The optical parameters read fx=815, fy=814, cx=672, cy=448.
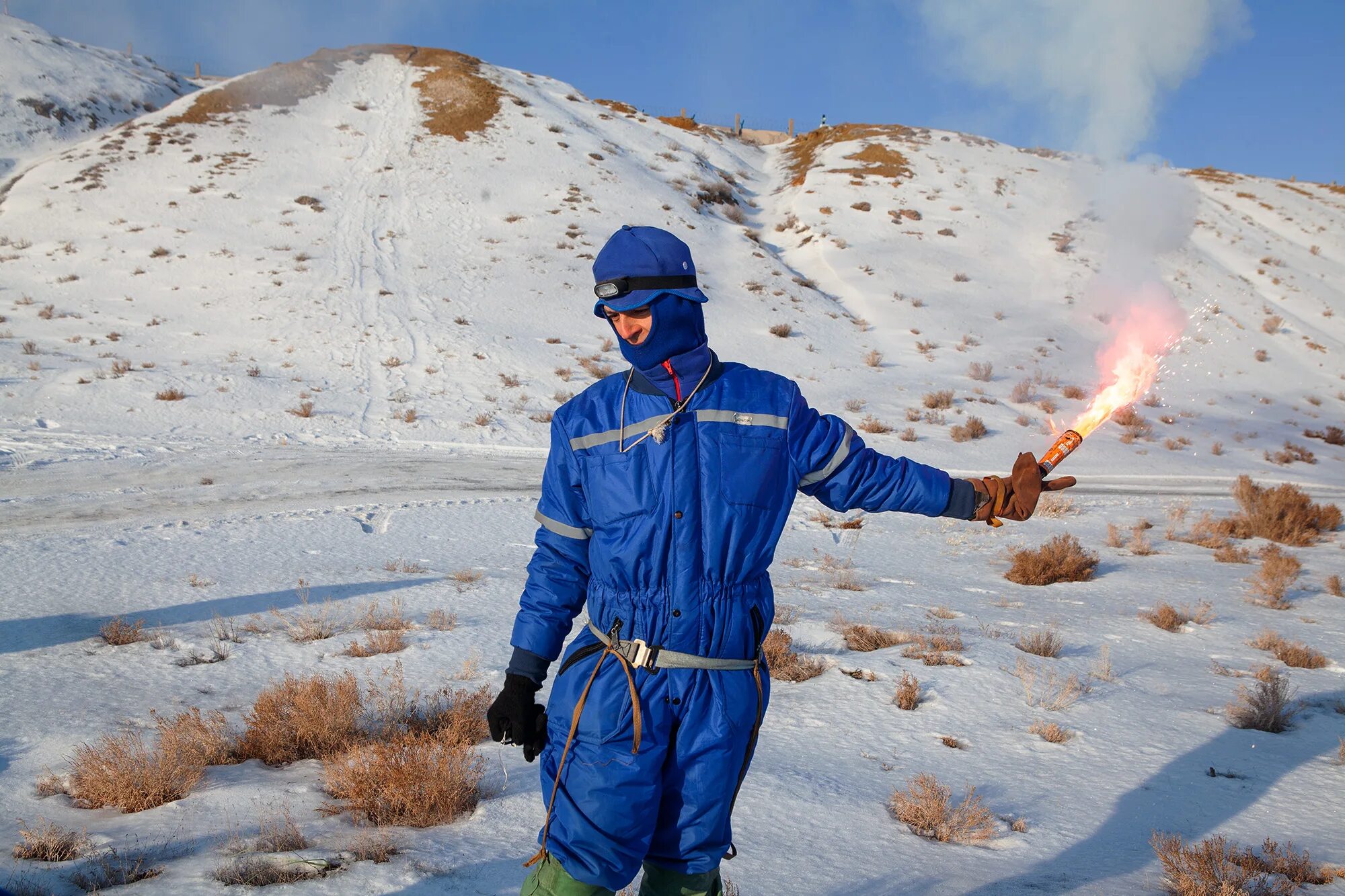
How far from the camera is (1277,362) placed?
21953mm

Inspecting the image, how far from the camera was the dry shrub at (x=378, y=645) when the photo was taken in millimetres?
4984

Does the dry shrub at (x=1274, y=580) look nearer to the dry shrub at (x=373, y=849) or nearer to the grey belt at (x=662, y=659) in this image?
the grey belt at (x=662, y=659)

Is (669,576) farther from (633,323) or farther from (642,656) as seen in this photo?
(633,323)

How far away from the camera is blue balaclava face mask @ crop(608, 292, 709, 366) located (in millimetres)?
2262

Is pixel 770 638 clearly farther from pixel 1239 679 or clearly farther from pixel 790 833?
pixel 1239 679

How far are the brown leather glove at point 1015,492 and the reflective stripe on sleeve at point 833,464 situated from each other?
0.39 meters

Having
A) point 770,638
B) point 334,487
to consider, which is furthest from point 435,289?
point 770,638

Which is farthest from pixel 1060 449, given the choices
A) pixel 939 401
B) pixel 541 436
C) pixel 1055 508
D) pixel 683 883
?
pixel 939 401

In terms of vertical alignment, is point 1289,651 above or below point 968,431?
below

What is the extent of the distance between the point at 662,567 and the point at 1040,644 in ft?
14.3

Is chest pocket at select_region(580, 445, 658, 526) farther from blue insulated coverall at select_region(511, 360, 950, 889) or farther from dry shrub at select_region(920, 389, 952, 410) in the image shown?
dry shrub at select_region(920, 389, 952, 410)

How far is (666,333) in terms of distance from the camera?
7.46ft

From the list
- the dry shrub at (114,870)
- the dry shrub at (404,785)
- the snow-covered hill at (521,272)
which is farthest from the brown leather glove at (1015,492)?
the snow-covered hill at (521,272)

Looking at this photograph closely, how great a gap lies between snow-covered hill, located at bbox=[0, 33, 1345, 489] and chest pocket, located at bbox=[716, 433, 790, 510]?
10832 millimetres
